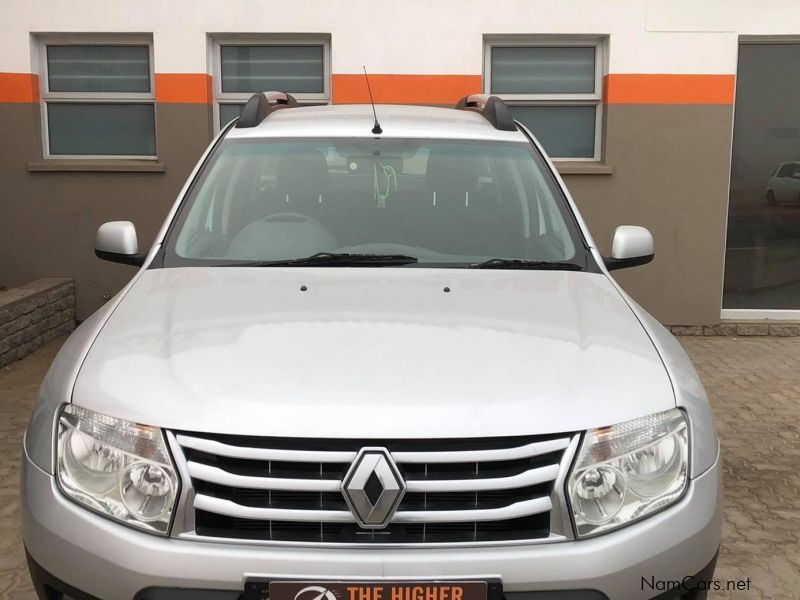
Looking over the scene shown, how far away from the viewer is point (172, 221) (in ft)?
11.5

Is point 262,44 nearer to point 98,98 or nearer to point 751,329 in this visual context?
point 98,98

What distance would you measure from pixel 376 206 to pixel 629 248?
1033 mm

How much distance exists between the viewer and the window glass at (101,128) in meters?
8.37

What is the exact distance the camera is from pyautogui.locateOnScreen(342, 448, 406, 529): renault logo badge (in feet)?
6.99

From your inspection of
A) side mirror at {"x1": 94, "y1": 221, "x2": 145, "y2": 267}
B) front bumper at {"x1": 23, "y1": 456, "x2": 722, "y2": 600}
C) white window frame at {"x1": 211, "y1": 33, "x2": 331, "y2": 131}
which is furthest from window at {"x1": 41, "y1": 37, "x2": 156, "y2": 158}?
front bumper at {"x1": 23, "y1": 456, "x2": 722, "y2": 600}

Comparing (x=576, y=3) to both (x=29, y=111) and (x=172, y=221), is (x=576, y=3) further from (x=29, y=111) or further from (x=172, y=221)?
(x=172, y=221)

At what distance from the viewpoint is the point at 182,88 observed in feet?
26.3

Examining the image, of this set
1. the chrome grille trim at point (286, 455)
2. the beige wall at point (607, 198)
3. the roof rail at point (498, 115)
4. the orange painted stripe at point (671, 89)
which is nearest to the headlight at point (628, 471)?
the chrome grille trim at point (286, 455)

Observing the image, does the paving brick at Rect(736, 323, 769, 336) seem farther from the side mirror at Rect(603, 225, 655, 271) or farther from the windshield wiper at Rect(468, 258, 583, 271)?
the windshield wiper at Rect(468, 258, 583, 271)

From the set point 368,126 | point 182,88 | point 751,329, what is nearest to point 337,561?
point 368,126

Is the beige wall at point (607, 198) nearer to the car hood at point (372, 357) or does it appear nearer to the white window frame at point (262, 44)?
the white window frame at point (262, 44)

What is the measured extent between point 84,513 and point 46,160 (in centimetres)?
683

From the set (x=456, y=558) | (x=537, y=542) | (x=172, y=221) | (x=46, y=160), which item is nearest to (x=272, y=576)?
(x=456, y=558)

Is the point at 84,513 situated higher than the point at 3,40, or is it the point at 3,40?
the point at 3,40
